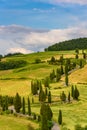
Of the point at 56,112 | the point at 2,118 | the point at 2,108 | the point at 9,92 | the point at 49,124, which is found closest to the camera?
the point at 49,124

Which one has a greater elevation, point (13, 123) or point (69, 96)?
point (69, 96)

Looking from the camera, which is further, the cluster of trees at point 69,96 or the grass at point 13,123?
the cluster of trees at point 69,96

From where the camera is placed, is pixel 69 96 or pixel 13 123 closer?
pixel 13 123

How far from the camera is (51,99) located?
171750 mm

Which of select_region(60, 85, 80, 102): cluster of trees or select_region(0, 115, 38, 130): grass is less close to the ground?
select_region(60, 85, 80, 102): cluster of trees

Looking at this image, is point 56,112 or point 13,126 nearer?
point 13,126

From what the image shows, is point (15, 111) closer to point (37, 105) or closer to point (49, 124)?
point (37, 105)

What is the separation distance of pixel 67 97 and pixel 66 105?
13968mm

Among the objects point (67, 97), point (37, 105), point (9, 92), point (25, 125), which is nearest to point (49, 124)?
point (25, 125)

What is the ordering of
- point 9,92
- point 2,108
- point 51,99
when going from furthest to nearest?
point 9,92, point 51,99, point 2,108

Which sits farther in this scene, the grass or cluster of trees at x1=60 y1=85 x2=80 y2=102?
cluster of trees at x1=60 y1=85 x2=80 y2=102

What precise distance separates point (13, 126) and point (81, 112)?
32.8m

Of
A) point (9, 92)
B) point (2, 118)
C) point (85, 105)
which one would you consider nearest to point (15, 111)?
point (2, 118)

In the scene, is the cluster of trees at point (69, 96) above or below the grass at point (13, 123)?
above
